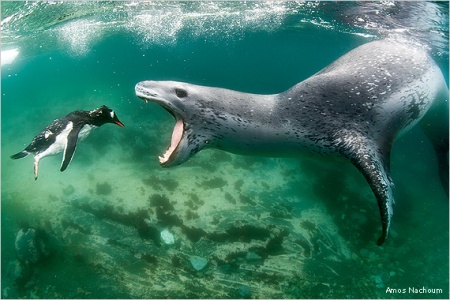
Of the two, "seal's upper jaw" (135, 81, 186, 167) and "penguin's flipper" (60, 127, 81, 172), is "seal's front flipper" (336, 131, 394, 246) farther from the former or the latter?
"penguin's flipper" (60, 127, 81, 172)

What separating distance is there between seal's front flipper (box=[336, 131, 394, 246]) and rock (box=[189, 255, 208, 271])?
3.78 metres

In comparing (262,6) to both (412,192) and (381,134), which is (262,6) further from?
(381,134)

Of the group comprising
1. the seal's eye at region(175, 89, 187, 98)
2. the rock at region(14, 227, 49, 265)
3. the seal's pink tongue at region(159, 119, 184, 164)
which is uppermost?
the seal's eye at region(175, 89, 187, 98)

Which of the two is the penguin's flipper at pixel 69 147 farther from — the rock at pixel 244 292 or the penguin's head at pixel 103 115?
the rock at pixel 244 292

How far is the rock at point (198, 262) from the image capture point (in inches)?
231

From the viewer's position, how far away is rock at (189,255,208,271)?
587 centimetres

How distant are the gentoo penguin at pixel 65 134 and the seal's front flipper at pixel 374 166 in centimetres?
324

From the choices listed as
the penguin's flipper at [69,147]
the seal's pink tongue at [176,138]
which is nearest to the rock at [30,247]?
the penguin's flipper at [69,147]

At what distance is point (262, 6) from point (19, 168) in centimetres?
1200

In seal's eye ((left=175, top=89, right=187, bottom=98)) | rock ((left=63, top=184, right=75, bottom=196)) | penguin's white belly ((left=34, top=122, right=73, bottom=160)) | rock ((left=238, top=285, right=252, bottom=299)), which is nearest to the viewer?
seal's eye ((left=175, top=89, right=187, bottom=98))

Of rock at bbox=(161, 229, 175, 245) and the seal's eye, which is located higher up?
the seal's eye

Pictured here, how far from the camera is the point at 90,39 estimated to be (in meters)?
23.1

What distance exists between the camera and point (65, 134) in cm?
469

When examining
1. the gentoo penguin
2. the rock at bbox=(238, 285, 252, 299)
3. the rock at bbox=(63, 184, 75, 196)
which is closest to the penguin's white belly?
the gentoo penguin
